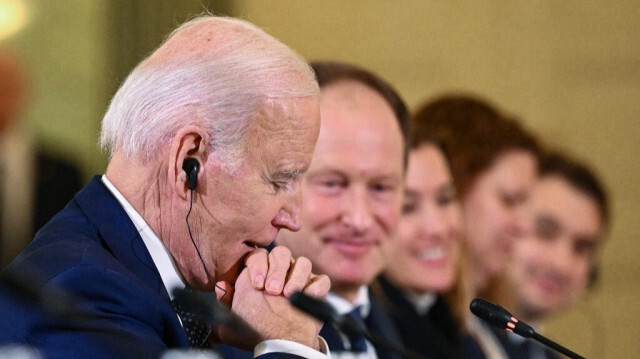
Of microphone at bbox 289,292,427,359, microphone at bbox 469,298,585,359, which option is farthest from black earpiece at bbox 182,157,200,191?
microphone at bbox 469,298,585,359

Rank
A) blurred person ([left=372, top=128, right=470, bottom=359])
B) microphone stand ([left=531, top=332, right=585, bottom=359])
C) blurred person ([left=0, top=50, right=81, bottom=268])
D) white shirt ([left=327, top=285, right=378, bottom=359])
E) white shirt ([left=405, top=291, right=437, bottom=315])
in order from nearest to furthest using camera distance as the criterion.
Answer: microphone stand ([left=531, top=332, right=585, bottom=359]) → white shirt ([left=327, top=285, right=378, bottom=359]) → white shirt ([left=405, top=291, right=437, bottom=315]) → blurred person ([left=372, top=128, right=470, bottom=359]) → blurred person ([left=0, top=50, right=81, bottom=268])

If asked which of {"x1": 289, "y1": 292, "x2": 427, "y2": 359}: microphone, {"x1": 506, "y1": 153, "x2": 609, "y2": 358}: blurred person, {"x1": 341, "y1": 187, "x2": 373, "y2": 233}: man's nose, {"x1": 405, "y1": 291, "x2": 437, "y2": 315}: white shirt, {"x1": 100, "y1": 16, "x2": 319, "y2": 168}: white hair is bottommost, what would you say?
{"x1": 506, "y1": 153, "x2": 609, "y2": 358}: blurred person

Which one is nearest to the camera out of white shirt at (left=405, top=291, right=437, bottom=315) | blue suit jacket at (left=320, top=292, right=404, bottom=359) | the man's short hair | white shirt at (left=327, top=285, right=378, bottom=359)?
white shirt at (left=327, top=285, right=378, bottom=359)

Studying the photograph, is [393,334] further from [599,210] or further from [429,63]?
[429,63]

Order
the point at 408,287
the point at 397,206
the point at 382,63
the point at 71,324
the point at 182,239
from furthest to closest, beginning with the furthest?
the point at 382,63 < the point at 408,287 < the point at 397,206 < the point at 182,239 < the point at 71,324

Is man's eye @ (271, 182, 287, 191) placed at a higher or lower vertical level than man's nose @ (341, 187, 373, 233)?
higher

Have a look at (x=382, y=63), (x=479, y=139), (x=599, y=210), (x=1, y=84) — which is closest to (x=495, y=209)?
(x=479, y=139)

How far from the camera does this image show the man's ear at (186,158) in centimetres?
230

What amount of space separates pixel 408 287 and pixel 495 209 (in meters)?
0.92

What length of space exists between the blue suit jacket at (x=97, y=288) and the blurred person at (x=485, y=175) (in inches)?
80.3

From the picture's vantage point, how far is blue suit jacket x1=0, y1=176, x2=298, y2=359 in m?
1.91

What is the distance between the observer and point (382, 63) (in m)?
5.80

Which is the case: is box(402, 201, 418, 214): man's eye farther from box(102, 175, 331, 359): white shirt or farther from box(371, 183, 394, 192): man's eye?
box(102, 175, 331, 359): white shirt

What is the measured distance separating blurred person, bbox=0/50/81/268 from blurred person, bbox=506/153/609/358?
1.75 m
